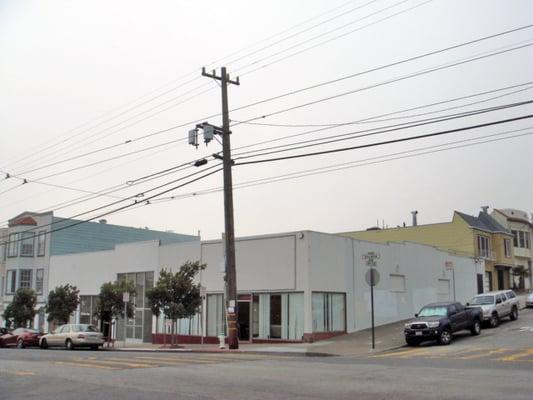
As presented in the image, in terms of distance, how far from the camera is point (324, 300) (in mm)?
30141

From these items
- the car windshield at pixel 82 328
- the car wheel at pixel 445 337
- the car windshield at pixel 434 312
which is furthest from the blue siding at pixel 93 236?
the car wheel at pixel 445 337

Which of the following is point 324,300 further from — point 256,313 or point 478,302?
point 478,302

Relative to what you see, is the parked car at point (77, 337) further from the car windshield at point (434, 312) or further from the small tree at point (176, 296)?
the car windshield at point (434, 312)

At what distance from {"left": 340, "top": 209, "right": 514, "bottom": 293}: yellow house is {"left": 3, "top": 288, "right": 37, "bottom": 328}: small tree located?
89.3 ft

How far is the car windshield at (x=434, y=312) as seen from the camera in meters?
25.3

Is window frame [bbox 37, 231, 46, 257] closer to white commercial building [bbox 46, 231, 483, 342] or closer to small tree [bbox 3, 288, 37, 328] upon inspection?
small tree [bbox 3, 288, 37, 328]

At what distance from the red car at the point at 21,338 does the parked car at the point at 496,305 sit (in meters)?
25.2

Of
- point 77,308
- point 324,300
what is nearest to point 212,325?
point 324,300

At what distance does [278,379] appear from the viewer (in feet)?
43.0

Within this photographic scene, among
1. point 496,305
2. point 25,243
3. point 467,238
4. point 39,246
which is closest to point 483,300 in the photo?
point 496,305

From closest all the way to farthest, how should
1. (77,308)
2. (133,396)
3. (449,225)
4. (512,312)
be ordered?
(133,396) < (512,312) < (77,308) < (449,225)

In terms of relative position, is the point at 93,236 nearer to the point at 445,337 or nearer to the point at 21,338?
the point at 21,338

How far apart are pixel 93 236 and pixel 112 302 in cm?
2328

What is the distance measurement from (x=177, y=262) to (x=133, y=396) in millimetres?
25131
